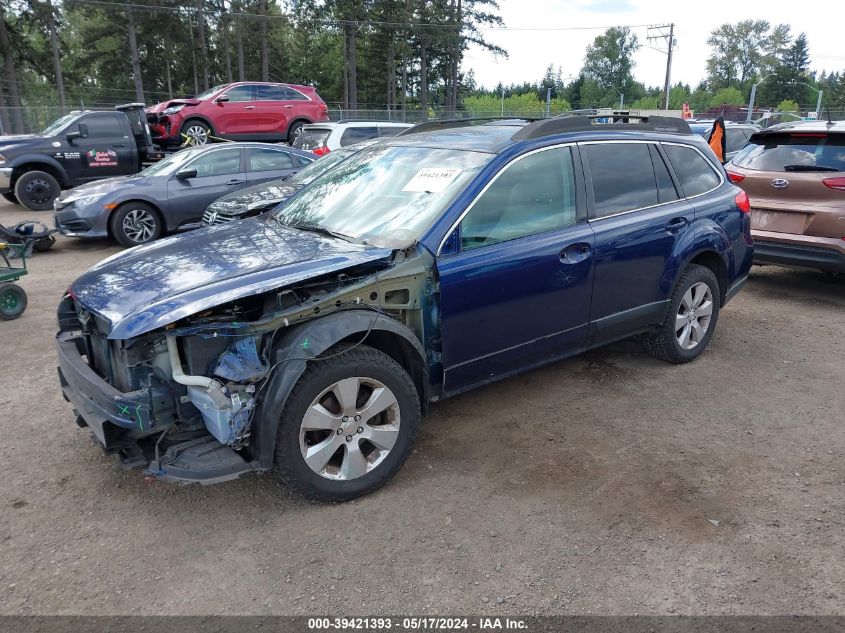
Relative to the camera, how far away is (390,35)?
141 feet

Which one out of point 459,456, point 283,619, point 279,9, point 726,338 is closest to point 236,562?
point 283,619

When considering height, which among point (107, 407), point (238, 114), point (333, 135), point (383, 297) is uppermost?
point (238, 114)

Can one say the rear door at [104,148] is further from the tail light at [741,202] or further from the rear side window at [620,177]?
the tail light at [741,202]

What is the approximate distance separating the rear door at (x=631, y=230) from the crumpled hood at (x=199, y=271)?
65.1 inches

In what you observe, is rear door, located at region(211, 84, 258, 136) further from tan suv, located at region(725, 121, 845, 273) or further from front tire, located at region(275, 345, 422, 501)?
front tire, located at region(275, 345, 422, 501)

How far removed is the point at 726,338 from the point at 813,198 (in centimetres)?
206

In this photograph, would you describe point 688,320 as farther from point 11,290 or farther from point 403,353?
point 11,290

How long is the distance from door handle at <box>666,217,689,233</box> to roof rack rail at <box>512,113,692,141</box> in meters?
0.72

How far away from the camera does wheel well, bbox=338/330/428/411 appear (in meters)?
3.28

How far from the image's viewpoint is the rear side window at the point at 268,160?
1005 cm

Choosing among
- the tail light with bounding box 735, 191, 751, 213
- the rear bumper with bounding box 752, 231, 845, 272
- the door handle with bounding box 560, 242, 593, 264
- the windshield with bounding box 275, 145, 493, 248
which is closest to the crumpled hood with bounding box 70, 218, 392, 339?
the windshield with bounding box 275, 145, 493, 248

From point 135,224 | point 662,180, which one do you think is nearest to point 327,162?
point 662,180

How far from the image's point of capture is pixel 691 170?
194 inches

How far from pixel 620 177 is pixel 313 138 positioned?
9692 millimetres
